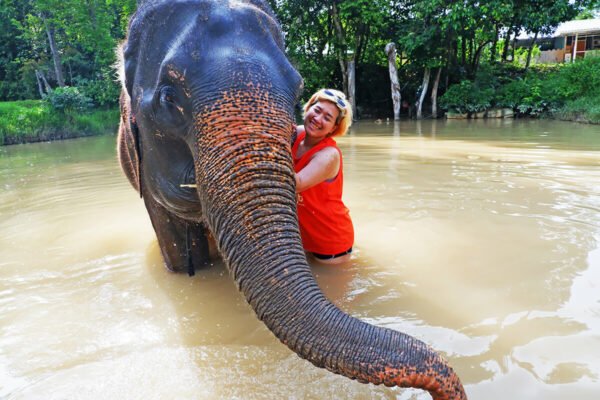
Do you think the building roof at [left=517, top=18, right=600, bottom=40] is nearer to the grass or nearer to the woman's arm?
the grass

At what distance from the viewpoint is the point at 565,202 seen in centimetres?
528

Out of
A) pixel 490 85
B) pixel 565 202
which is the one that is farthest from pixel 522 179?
pixel 490 85

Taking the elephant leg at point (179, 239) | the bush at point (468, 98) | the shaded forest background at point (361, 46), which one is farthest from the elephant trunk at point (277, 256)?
the bush at point (468, 98)

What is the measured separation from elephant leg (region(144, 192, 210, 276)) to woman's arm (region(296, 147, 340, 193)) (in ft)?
2.92

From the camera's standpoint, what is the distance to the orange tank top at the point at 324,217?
11.4 feet

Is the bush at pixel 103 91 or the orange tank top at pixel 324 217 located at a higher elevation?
the bush at pixel 103 91

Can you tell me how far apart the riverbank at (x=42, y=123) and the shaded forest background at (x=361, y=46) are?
594 mm

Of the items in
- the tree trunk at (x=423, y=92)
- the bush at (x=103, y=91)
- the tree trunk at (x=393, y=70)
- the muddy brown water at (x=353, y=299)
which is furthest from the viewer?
the bush at (x=103, y=91)

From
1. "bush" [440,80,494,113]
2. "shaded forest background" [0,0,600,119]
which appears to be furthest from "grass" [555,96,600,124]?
"bush" [440,80,494,113]

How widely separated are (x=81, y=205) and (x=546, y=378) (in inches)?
232

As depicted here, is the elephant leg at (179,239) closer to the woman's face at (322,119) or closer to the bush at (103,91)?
the woman's face at (322,119)

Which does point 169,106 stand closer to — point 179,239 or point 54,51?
point 179,239

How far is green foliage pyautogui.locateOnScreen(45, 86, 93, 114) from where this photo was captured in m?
20.0

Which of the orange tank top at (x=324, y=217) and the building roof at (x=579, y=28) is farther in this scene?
the building roof at (x=579, y=28)
